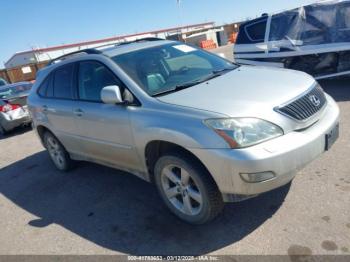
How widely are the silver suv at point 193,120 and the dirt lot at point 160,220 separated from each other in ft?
0.97

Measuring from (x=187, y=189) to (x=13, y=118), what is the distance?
7.73 metres

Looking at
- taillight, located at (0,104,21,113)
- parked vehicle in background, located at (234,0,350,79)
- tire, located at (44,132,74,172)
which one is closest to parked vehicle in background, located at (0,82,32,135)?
taillight, located at (0,104,21,113)

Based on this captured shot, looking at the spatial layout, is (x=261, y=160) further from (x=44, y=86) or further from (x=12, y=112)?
(x=12, y=112)

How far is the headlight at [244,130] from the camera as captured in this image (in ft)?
8.89

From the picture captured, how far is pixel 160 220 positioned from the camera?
3518mm

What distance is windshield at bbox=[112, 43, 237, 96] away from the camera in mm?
3619

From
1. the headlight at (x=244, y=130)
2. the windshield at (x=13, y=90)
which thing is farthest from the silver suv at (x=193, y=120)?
the windshield at (x=13, y=90)

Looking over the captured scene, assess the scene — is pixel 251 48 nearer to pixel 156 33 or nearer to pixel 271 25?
pixel 271 25

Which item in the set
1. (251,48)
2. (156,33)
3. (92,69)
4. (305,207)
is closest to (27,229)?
(92,69)

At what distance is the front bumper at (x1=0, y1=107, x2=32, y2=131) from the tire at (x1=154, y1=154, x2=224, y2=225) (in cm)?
732

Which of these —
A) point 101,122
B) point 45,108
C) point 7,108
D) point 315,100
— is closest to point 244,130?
point 315,100

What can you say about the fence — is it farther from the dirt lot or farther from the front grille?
the front grille

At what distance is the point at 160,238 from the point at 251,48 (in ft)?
19.9

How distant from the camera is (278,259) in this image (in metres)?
2.64
